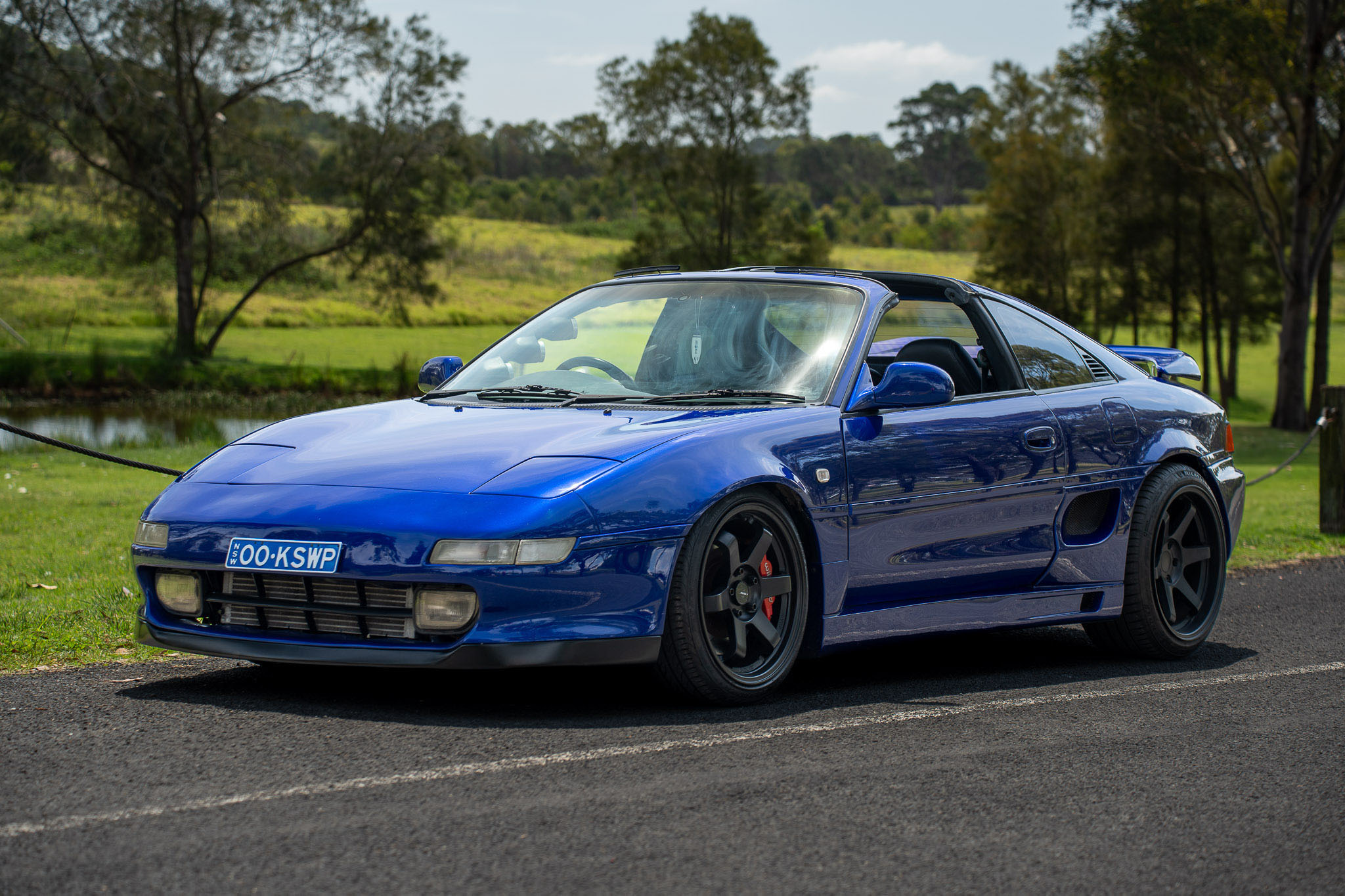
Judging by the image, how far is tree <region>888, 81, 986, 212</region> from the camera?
153750 mm

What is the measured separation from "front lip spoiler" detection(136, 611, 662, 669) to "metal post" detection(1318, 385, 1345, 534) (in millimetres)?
8098

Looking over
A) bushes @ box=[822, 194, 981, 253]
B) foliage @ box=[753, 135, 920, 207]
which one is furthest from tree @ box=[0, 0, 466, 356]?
foliage @ box=[753, 135, 920, 207]

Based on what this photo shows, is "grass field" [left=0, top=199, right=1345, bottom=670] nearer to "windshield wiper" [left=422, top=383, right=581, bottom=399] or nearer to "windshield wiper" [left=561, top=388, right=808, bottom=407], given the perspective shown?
"windshield wiper" [left=422, top=383, right=581, bottom=399]

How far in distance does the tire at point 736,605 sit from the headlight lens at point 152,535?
1.65m

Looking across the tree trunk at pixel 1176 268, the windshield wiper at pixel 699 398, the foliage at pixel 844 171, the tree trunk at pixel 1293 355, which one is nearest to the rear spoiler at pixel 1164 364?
the windshield wiper at pixel 699 398

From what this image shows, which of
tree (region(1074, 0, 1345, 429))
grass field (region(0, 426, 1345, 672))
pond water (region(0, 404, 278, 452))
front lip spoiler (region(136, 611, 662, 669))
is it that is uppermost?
tree (region(1074, 0, 1345, 429))

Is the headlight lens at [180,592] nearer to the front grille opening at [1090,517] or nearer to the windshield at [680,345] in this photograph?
the windshield at [680,345]

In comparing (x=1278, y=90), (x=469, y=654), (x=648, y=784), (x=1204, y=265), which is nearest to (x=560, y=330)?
(x=469, y=654)

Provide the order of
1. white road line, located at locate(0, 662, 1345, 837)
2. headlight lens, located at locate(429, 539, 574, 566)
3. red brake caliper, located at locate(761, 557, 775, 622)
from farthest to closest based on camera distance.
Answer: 1. red brake caliper, located at locate(761, 557, 775, 622)
2. headlight lens, located at locate(429, 539, 574, 566)
3. white road line, located at locate(0, 662, 1345, 837)

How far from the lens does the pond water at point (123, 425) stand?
22062mm

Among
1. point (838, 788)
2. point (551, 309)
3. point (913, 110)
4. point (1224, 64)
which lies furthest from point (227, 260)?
point (913, 110)

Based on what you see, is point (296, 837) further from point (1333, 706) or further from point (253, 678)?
point (1333, 706)

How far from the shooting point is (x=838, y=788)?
12.6 ft

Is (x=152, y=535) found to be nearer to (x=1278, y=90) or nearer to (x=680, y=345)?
(x=680, y=345)
